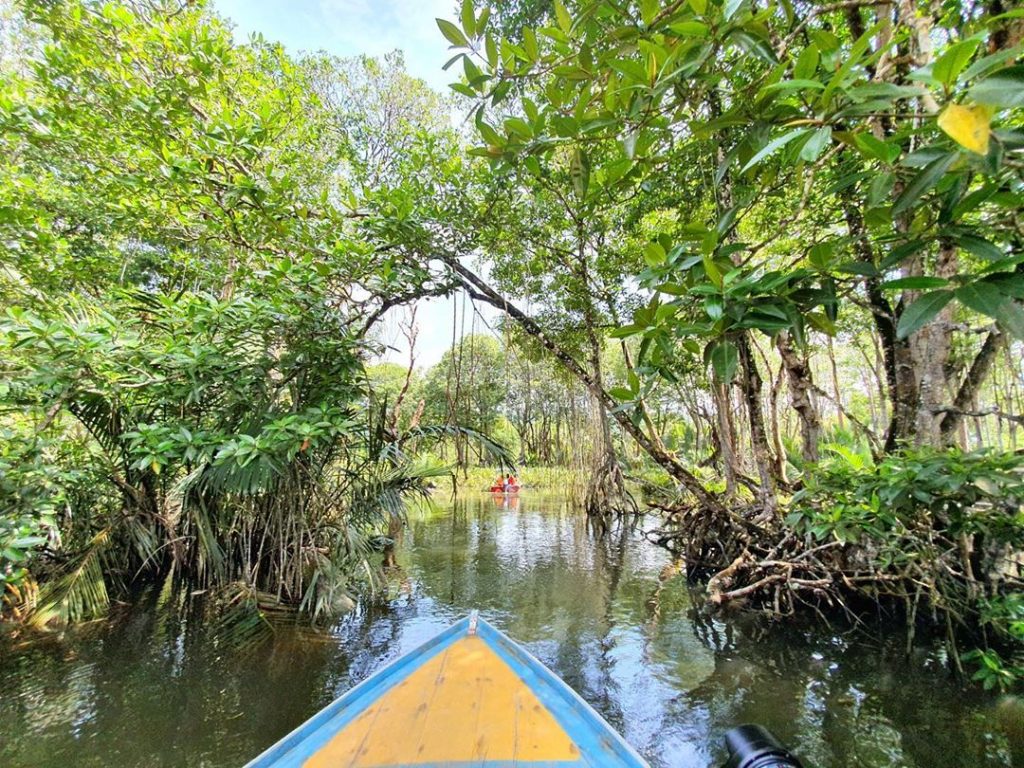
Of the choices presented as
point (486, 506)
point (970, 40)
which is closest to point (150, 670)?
point (970, 40)

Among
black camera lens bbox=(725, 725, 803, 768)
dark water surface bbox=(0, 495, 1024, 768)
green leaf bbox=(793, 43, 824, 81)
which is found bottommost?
dark water surface bbox=(0, 495, 1024, 768)

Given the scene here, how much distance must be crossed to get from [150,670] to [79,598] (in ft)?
3.75

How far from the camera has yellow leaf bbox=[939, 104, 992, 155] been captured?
25.2 inches

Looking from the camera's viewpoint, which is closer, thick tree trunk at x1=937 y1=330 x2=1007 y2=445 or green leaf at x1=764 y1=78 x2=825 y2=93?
green leaf at x1=764 y1=78 x2=825 y2=93

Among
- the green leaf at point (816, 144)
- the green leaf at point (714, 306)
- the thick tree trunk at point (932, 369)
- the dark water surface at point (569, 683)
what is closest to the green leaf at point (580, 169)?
the green leaf at point (714, 306)

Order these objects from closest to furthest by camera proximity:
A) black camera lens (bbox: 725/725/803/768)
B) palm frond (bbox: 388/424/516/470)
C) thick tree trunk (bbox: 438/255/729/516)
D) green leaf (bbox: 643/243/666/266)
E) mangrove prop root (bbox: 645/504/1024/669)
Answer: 1. black camera lens (bbox: 725/725/803/768)
2. green leaf (bbox: 643/243/666/266)
3. mangrove prop root (bbox: 645/504/1024/669)
4. palm frond (bbox: 388/424/516/470)
5. thick tree trunk (bbox: 438/255/729/516)

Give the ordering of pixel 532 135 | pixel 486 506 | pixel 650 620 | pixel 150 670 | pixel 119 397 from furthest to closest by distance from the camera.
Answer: pixel 486 506
pixel 650 620
pixel 119 397
pixel 150 670
pixel 532 135

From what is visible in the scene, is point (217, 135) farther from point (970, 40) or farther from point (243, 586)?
point (970, 40)

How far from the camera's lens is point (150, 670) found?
319cm

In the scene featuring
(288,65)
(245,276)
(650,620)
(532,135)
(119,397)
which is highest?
(288,65)

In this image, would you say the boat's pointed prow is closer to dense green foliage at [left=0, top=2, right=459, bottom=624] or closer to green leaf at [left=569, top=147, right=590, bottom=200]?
dense green foliage at [left=0, top=2, right=459, bottom=624]

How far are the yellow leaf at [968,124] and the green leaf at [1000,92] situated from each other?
34 mm

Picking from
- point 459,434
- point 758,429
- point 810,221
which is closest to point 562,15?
point 459,434

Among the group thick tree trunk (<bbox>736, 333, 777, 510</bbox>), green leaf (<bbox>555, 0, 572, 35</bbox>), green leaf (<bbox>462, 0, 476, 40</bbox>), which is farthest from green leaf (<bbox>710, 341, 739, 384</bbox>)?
thick tree trunk (<bbox>736, 333, 777, 510</bbox>)
